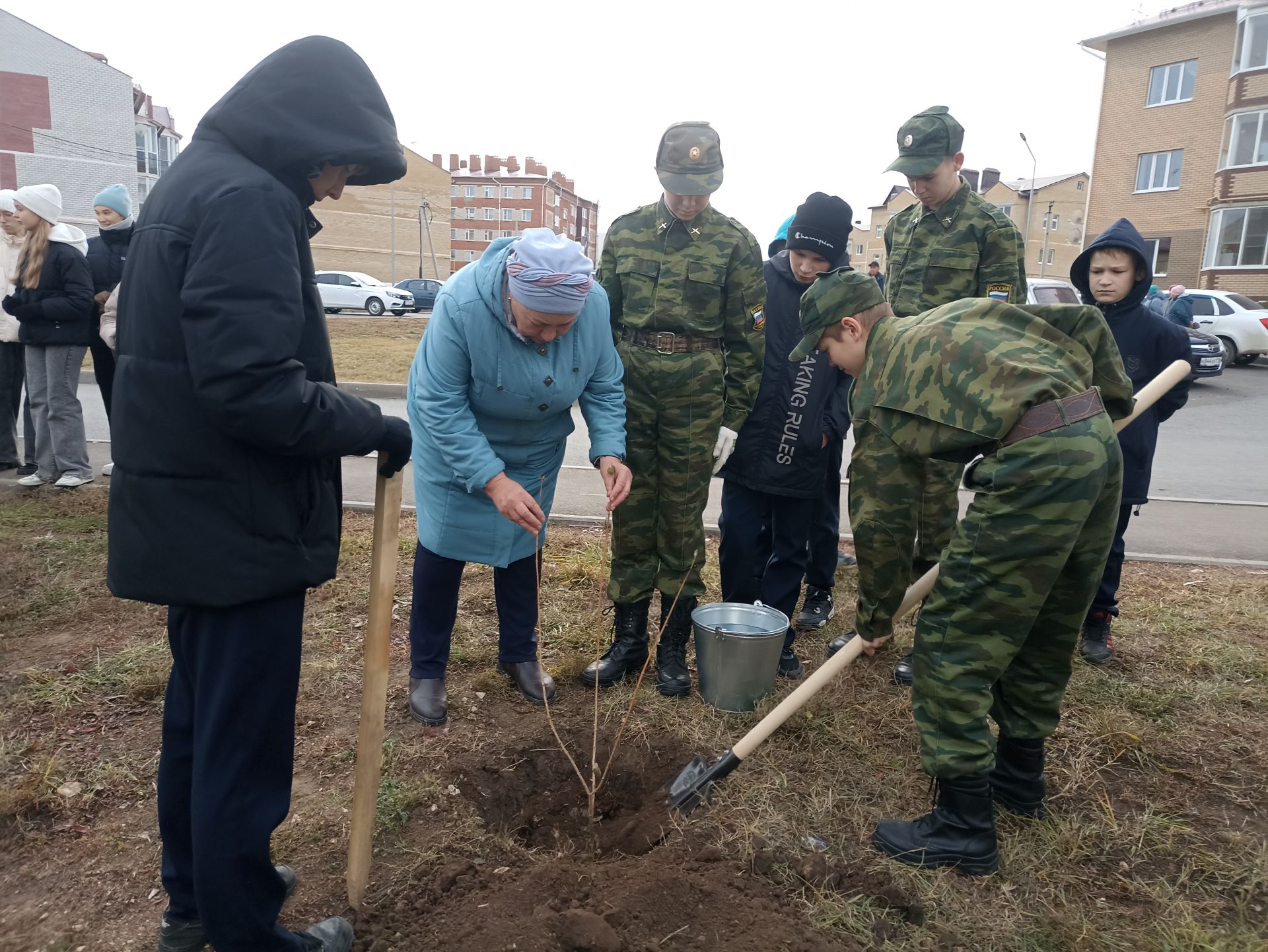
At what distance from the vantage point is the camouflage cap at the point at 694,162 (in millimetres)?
3303

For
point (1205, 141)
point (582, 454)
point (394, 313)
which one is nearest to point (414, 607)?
point (582, 454)

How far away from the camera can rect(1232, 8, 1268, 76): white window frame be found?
27.0 m

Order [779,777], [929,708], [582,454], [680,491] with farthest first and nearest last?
[582,454]
[680,491]
[779,777]
[929,708]

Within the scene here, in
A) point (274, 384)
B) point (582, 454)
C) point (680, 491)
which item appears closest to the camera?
point (274, 384)

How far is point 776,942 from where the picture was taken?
214 cm

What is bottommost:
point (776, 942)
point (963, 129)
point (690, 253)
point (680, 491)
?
point (776, 942)

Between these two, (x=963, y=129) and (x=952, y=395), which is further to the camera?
(x=963, y=129)

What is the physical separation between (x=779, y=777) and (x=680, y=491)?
1.16 meters

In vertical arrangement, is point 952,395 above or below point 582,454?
above

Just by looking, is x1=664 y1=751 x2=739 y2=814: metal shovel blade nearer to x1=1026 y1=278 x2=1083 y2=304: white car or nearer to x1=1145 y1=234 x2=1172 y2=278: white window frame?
x1=1026 y1=278 x2=1083 y2=304: white car

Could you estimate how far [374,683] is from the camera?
2.15 meters

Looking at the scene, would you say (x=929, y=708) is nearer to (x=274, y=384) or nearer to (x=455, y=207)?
(x=274, y=384)

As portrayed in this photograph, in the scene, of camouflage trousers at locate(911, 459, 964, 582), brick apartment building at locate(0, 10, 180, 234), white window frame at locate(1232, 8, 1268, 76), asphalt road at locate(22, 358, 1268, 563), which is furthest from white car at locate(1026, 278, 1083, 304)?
brick apartment building at locate(0, 10, 180, 234)

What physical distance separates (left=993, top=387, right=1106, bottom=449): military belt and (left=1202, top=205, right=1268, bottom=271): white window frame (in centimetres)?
3097
